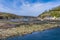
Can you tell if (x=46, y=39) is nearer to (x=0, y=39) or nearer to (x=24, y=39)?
(x=24, y=39)

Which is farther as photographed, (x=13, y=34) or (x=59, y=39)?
(x=13, y=34)

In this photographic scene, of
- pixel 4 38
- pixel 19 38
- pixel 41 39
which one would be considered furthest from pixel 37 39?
pixel 4 38

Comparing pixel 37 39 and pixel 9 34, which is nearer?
pixel 37 39

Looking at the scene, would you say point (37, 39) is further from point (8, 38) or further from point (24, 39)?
point (8, 38)

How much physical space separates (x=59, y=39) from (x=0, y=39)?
13881mm

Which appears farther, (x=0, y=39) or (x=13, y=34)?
(x=13, y=34)

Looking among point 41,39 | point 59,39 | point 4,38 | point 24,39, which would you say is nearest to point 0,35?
point 4,38

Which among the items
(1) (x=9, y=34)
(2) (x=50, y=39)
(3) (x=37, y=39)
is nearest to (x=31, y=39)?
(3) (x=37, y=39)

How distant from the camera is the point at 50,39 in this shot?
153 feet

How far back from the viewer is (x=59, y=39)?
151ft

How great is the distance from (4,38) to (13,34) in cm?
600

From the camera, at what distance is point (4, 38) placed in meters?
46.0

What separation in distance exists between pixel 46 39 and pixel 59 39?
3083 millimetres

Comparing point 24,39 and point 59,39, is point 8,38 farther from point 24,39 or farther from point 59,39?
point 59,39
